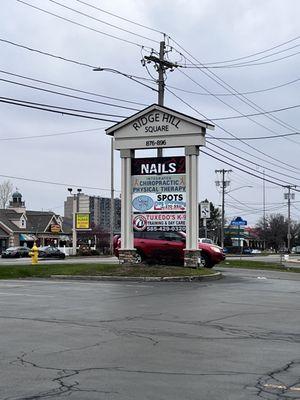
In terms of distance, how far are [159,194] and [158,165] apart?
124 cm

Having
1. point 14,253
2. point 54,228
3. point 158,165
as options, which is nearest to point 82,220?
point 14,253

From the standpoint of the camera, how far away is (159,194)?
25.0m

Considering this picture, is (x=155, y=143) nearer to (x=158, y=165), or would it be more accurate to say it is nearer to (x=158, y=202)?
(x=158, y=165)

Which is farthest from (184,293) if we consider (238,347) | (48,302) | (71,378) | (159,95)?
(159,95)

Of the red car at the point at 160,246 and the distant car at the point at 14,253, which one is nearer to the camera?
the red car at the point at 160,246

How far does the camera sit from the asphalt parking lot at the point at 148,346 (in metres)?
6.43

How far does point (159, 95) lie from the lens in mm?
31906

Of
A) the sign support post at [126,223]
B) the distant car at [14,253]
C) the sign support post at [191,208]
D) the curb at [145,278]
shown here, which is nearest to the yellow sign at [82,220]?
the distant car at [14,253]

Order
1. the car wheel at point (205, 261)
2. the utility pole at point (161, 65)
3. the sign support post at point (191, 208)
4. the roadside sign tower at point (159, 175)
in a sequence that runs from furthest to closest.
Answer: the utility pole at point (161, 65), the car wheel at point (205, 261), the roadside sign tower at point (159, 175), the sign support post at point (191, 208)

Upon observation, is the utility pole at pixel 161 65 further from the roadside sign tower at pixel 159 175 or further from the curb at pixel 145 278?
the curb at pixel 145 278

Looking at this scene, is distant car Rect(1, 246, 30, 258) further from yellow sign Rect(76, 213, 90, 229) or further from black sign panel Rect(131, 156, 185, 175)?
black sign panel Rect(131, 156, 185, 175)

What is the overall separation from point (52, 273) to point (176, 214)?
5.57 meters

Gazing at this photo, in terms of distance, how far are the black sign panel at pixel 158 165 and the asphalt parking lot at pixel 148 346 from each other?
936 cm

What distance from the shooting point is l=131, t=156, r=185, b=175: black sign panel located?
24.8 m
